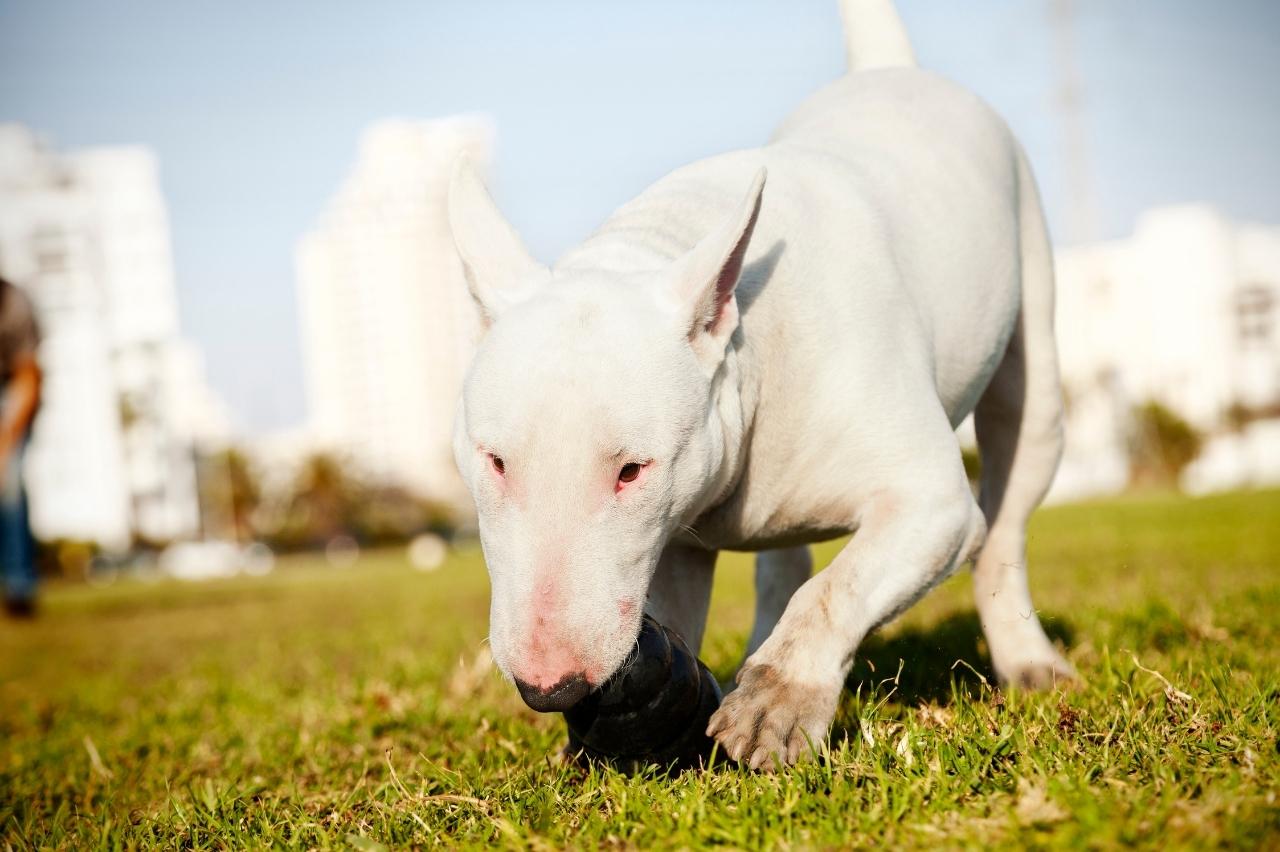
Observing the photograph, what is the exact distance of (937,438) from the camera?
3.16 m

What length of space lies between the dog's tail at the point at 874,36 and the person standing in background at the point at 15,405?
567 cm

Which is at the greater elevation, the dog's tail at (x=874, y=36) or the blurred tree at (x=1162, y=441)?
the dog's tail at (x=874, y=36)

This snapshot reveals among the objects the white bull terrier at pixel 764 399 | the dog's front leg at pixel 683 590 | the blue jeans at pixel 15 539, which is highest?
the white bull terrier at pixel 764 399

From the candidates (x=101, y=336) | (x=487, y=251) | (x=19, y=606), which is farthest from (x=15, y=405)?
(x=101, y=336)

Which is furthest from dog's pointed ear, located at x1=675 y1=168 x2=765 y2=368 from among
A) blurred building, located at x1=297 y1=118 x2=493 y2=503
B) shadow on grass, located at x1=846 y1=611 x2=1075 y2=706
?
blurred building, located at x1=297 y1=118 x2=493 y2=503

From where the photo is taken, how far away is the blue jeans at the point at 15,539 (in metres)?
8.11

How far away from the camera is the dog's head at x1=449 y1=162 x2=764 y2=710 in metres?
2.41

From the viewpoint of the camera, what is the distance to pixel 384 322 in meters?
188

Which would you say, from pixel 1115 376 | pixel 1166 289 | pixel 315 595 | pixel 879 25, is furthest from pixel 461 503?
pixel 879 25

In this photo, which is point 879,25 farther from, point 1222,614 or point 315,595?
point 315,595

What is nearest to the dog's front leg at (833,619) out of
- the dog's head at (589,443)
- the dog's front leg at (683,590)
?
the dog's head at (589,443)

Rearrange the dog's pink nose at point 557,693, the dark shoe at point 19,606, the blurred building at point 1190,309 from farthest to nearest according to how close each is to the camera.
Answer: the blurred building at point 1190,309, the dark shoe at point 19,606, the dog's pink nose at point 557,693

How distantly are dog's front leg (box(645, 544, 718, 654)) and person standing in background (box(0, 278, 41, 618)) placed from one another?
5.91m

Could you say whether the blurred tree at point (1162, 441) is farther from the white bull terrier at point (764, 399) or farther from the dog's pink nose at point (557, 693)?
the dog's pink nose at point (557, 693)
